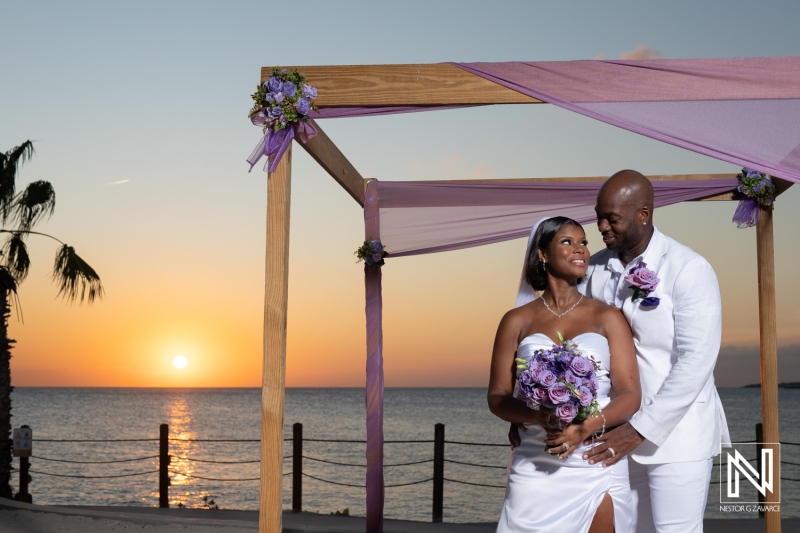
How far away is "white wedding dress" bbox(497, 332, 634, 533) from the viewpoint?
11.0ft

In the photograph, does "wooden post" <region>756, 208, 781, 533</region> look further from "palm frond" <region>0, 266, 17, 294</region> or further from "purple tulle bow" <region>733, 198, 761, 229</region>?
"palm frond" <region>0, 266, 17, 294</region>

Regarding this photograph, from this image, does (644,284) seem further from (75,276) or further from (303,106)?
(75,276)

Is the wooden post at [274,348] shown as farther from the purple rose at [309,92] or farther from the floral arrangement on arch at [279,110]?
the purple rose at [309,92]

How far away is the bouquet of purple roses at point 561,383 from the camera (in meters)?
3.05

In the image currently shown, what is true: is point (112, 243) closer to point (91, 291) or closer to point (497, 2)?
point (91, 291)

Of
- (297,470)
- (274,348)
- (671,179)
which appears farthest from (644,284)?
(297,470)

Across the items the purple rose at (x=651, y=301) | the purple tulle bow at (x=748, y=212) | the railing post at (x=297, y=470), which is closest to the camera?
the purple rose at (x=651, y=301)

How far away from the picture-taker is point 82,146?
12523 millimetres

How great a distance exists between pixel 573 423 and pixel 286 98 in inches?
73.4

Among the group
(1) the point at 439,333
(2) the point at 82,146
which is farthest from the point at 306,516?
(1) the point at 439,333

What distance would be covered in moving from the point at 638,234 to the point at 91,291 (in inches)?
379

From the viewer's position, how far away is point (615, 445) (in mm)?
3381

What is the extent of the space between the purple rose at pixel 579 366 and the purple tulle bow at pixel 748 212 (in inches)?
143

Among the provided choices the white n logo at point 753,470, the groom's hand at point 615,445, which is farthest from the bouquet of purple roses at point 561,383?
the white n logo at point 753,470
